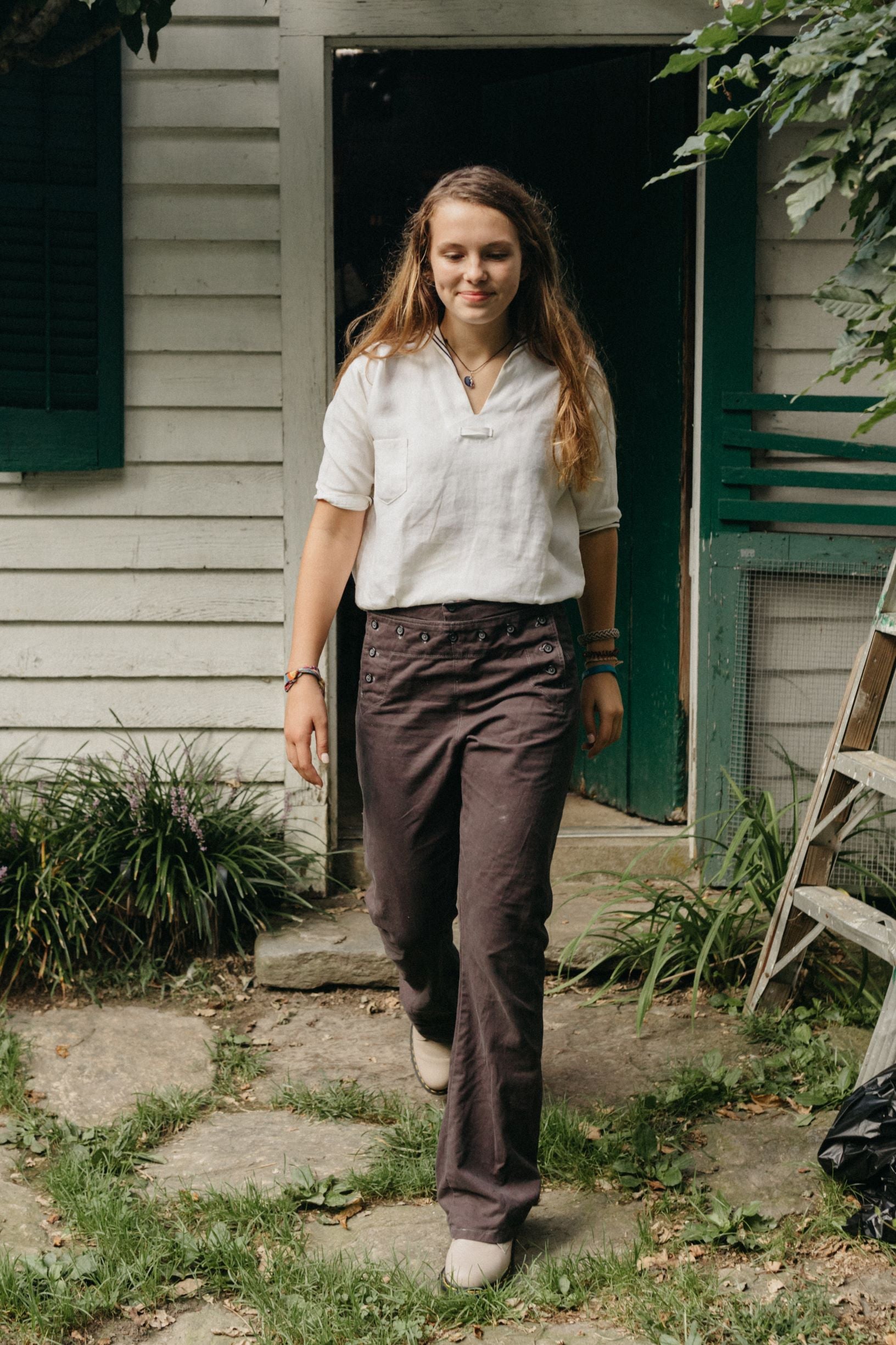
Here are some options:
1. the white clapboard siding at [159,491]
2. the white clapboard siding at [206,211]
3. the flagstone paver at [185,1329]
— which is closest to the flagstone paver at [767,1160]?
the flagstone paver at [185,1329]

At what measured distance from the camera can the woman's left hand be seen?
2.89 metres

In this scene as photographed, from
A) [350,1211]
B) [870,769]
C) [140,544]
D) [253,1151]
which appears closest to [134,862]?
[140,544]

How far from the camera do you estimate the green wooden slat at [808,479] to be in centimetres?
431

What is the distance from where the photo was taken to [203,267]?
435cm

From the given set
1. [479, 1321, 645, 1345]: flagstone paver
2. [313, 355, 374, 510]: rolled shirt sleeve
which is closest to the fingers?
[313, 355, 374, 510]: rolled shirt sleeve

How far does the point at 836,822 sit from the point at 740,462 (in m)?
1.30

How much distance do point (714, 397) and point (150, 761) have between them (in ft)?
7.11

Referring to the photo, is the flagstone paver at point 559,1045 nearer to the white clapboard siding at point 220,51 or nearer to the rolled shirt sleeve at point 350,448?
the rolled shirt sleeve at point 350,448

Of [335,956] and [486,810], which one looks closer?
[486,810]

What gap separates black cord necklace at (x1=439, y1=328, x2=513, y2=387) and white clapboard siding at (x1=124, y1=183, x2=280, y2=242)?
188cm

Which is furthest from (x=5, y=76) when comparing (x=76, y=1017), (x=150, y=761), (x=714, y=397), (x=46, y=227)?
(x=76, y=1017)

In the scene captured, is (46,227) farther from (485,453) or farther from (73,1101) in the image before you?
(73,1101)

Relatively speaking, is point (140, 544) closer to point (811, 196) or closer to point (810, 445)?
point (810, 445)

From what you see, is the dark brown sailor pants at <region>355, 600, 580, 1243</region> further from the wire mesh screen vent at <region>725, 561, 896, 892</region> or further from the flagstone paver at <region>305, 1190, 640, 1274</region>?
the wire mesh screen vent at <region>725, 561, 896, 892</region>
